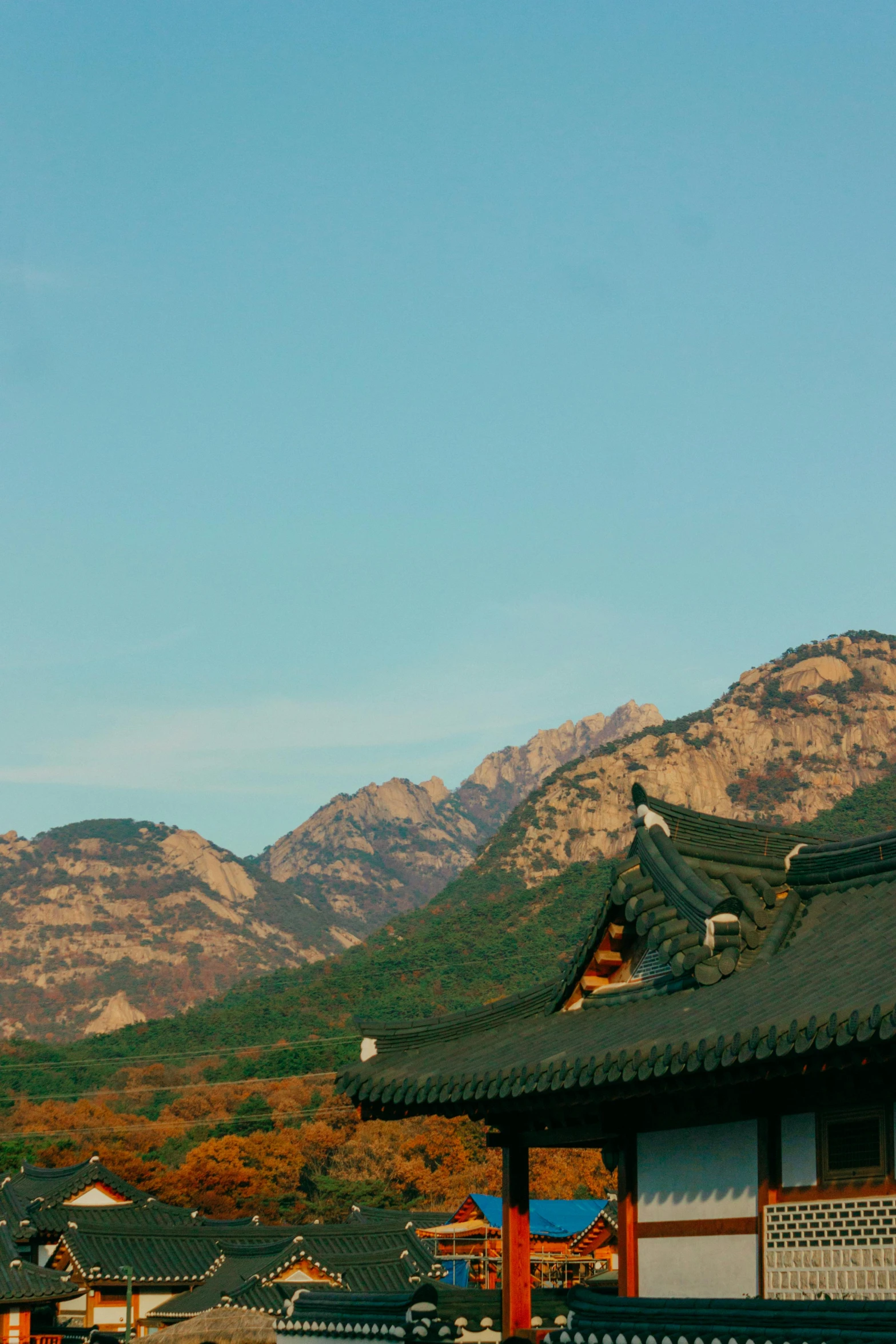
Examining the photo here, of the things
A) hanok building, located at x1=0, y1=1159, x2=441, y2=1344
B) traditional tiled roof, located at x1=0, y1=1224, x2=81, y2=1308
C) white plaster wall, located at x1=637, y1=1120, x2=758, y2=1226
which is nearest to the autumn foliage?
hanok building, located at x1=0, y1=1159, x2=441, y2=1344

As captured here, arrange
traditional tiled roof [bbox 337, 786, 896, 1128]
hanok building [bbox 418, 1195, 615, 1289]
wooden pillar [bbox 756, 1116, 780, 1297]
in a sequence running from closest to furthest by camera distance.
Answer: traditional tiled roof [bbox 337, 786, 896, 1128], wooden pillar [bbox 756, 1116, 780, 1297], hanok building [bbox 418, 1195, 615, 1289]

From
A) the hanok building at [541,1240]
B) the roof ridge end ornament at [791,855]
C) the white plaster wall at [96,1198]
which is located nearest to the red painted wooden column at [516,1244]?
the roof ridge end ornament at [791,855]

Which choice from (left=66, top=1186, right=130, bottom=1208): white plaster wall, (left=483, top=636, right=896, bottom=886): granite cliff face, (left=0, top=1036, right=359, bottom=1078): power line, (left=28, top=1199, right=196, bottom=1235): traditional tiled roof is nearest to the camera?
(left=28, top=1199, right=196, bottom=1235): traditional tiled roof

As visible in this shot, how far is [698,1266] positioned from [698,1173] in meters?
0.75

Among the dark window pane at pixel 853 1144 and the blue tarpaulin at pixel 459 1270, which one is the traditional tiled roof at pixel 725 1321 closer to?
the dark window pane at pixel 853 1144

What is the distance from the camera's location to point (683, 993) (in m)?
12.6

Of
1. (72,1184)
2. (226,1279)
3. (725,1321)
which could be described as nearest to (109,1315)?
(226,1279)

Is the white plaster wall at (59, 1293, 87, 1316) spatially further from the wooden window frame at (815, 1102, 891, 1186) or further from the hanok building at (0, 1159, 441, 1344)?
the wooden window frame at (815, 1102, 891, 1186)

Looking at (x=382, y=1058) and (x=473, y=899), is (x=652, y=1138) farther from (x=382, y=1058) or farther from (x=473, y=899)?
(x=473, y=899)

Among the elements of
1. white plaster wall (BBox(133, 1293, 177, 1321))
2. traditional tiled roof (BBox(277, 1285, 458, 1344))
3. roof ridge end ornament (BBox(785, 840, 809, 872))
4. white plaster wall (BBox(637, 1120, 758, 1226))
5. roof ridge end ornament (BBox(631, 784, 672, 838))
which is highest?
roof ridge end ornament (BBox(631, 784, 672, 838))

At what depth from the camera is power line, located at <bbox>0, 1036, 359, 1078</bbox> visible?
14138 centimetres

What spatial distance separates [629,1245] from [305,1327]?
554 cm

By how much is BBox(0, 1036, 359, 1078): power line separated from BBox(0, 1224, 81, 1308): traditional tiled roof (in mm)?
100267

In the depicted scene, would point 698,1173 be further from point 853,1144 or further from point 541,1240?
point 541,1240
